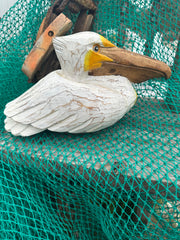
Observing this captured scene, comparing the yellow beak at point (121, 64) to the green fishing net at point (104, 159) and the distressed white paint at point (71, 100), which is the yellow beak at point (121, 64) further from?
the green fishing net at point (104, 159)

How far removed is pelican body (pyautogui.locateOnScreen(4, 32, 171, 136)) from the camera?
0.68 m

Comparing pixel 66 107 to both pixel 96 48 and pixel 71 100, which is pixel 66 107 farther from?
pixel 96 48

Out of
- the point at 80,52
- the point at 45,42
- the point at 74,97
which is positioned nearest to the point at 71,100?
the point at 74,97

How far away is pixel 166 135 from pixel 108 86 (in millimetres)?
299

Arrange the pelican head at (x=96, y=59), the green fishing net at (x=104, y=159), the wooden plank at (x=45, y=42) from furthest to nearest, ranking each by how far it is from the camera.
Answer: the wooden plank at (x=45, y=42)
the pelican head at (x=96, y=59)
the green fishing net at (x=104, y=159)

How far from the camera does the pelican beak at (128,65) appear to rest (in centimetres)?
75

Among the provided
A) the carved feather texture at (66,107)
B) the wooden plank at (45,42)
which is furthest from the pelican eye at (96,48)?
the wooden plank at (45,42)

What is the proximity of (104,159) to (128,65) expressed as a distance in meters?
0.37

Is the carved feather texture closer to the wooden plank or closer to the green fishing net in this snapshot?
the green fishing net

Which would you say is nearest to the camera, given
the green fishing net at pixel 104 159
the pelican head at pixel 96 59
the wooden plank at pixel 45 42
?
the green fishing net at pixel 104 159

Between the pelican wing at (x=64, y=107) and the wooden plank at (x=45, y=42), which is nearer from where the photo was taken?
the pelican wing at (x=64, y=107)

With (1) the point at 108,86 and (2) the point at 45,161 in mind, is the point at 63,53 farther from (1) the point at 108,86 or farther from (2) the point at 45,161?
(2) the point at 45,161

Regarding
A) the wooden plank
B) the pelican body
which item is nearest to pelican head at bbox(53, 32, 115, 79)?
the pelican body

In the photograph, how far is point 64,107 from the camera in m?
0.68
